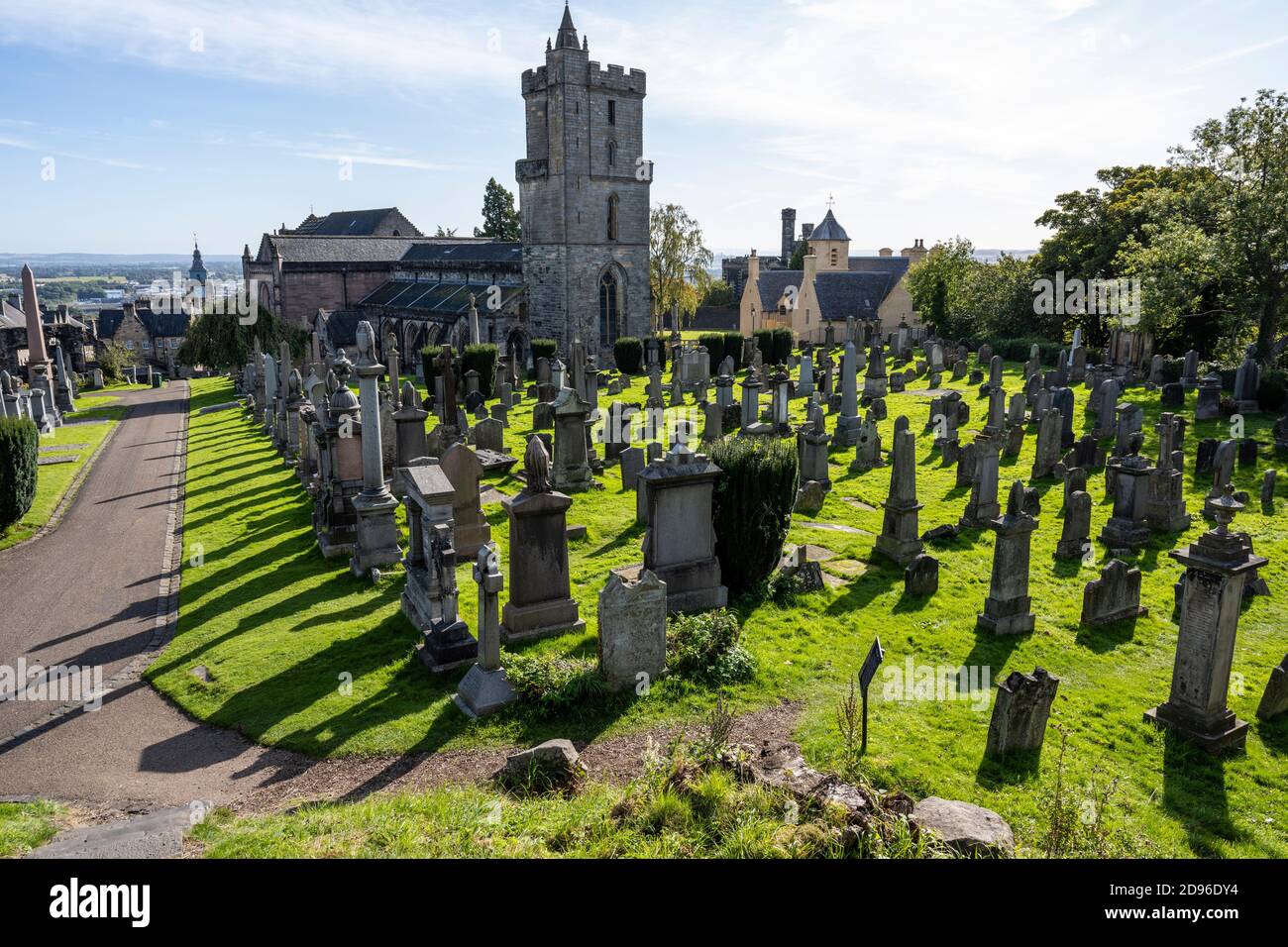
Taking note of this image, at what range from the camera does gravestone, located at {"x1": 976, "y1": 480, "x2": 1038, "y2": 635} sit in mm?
10359

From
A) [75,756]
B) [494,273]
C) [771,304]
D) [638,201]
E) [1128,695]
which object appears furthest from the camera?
[771,304]

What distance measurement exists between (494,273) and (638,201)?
9041 millimetres

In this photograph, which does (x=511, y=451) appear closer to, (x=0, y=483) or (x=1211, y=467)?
(x=0, y=483)

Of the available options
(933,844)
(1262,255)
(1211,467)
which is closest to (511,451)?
(1211,467)

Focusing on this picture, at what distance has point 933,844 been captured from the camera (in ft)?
18.9

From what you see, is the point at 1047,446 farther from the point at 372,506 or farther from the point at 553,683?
the point at 372,506

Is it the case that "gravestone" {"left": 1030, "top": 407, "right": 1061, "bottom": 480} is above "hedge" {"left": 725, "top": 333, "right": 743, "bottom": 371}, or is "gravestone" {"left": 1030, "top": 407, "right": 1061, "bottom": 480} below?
below

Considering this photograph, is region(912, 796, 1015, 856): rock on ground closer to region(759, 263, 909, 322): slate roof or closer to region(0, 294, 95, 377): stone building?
region(759, 263, 909, 322): slate roof

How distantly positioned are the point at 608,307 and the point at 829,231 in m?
29.6

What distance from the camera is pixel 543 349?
38969 mm

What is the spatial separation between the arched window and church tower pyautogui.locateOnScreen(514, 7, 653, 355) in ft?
0.17

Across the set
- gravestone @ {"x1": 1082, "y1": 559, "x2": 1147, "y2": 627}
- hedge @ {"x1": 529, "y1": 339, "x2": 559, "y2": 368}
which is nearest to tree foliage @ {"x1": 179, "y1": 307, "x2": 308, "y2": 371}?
hedge @ {"x1": 529, "y1": 339, "x2": 559, "y2": 368}

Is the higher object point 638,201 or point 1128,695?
point 638,201

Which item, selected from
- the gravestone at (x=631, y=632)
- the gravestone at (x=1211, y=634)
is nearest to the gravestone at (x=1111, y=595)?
the gravestone at (x=1211, y=634)
